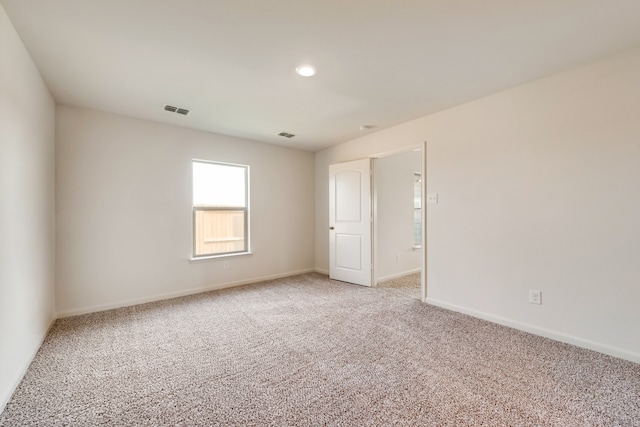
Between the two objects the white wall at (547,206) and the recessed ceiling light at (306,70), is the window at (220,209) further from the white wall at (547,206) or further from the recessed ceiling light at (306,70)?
the white wall at (547,206)

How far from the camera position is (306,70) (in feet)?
8.00

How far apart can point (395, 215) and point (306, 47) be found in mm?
3528

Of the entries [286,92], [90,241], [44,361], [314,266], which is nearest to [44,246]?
[90,241]

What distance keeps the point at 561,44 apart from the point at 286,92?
2.28 metres

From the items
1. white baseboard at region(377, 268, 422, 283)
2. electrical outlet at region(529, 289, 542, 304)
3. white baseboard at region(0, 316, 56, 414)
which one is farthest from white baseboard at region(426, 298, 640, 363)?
white baseboard at region(0, 316, 56, 414)

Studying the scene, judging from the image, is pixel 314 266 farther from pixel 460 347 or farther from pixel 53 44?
pixel 53 44

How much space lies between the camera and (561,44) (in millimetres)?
2086

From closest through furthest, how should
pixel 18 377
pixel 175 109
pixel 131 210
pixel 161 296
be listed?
pixel 18 377, pixel 175 109, pixel 131 210, pixel 161 296

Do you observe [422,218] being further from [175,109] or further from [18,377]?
[18,377]

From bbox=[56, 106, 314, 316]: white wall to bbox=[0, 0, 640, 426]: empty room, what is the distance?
3 centimetres

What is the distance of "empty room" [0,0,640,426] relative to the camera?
69.0 inches

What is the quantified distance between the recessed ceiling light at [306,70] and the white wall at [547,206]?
5.99 ft

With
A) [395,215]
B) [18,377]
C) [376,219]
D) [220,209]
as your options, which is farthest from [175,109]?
[395,215]

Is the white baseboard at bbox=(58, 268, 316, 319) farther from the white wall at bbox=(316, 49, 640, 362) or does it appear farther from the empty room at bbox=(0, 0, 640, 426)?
the white wall at bbox=(316, 49, 640, 362)
